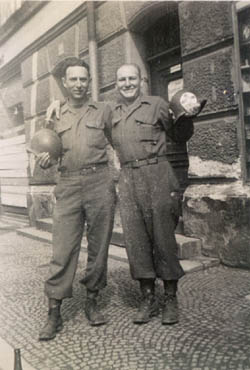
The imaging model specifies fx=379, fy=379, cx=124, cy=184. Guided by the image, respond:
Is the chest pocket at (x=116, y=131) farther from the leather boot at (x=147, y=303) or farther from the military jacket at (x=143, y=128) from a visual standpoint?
the leather boot at (x=147, y=303)

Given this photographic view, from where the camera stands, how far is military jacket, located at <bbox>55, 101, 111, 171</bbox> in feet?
9.82

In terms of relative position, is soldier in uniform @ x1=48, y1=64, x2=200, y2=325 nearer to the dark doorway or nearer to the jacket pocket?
the jacket pocket

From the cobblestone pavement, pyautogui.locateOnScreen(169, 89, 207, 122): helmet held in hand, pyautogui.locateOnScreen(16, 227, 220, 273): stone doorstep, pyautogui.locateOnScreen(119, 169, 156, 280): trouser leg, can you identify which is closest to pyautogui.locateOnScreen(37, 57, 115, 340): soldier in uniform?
pyautogui.locateOnScreen(119, 169, 156, 280): trouser leg

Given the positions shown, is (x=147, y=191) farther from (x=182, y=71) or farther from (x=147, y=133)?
(x=182, y=71)

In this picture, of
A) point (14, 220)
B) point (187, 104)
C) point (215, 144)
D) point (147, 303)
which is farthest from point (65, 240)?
point (14, 220)

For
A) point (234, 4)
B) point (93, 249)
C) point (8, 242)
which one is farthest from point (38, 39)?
point (93, 249)

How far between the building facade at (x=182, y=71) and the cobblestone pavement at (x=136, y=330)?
2.65 feet

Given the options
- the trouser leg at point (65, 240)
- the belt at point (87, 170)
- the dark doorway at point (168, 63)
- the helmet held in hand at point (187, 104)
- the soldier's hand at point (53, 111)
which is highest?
the dark doorway at point (168, 63)

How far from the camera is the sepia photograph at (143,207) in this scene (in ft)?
8.80

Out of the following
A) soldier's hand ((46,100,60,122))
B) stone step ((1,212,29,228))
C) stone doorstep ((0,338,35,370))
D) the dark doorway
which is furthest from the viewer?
stone step ((1,212,29,228))

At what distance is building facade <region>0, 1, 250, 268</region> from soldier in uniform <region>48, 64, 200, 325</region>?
Answer: 1490mm

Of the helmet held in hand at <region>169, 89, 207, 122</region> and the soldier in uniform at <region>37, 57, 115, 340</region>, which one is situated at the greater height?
the helmet held in hand at <region>169, 89, 207, 122</region>

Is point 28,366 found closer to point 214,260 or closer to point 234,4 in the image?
point 214,260

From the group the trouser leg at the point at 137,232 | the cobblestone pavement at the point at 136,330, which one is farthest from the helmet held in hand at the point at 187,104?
the cobblestone pavement at the point at 136,330
